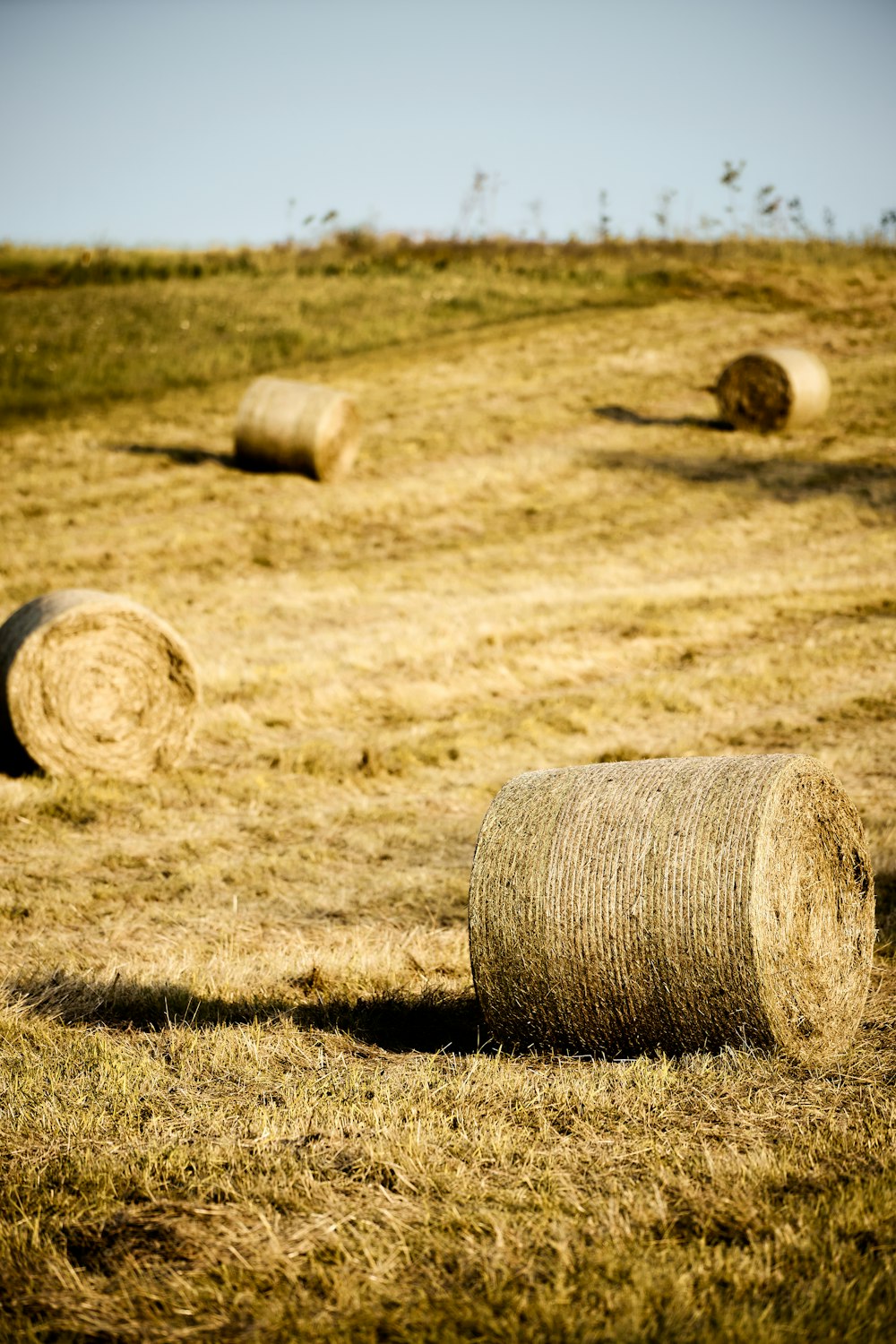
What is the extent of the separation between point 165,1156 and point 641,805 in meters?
2.25

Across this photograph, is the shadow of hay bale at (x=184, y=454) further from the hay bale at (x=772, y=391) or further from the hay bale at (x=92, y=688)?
the hay bale at (x=92, y=688)

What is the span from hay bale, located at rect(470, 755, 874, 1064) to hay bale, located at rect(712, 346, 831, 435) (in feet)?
57.3

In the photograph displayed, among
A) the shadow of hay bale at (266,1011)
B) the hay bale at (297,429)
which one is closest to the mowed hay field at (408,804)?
the shadow of hay bale at (266,1011)

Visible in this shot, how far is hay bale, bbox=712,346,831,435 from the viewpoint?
21.4m

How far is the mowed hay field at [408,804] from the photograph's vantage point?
10.7ft

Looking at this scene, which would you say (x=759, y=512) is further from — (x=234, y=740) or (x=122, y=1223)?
(x=122, y=1223)

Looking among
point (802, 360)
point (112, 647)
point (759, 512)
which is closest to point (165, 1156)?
point (112, 647)

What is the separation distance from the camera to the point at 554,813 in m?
5.14

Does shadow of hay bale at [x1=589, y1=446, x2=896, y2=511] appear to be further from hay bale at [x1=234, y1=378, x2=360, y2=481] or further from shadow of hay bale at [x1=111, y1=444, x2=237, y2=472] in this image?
shadow of hay bale at [x1=111, y1=444, x2=237, y2=472]

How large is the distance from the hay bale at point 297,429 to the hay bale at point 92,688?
9.27 meters

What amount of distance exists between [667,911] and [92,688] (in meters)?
6.32

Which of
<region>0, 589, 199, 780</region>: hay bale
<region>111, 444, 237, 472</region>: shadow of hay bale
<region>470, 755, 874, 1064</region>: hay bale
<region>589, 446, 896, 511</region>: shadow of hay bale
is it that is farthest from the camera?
<region>111, 444, 237, 472</region>: shadow of hay bale

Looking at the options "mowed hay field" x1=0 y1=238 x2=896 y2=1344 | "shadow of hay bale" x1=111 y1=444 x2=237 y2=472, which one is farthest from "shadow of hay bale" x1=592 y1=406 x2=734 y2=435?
"shadow of hay bale" x1=111 y1=444 x2=237 y2=472

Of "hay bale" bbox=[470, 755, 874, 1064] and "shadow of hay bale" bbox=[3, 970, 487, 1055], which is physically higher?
"hay bale" bbox=[470, 755, 874, 1064]
